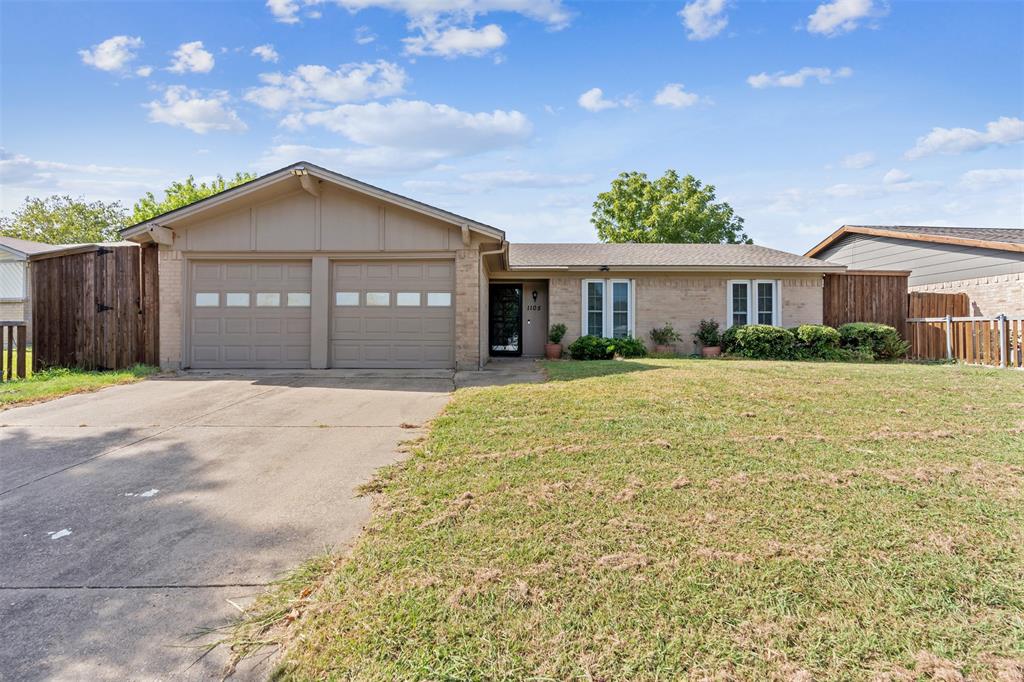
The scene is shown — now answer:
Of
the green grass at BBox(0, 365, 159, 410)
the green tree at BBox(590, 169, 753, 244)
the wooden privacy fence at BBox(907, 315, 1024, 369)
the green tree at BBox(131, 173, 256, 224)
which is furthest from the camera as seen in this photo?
the green tree at BBox(131, 173, 256, 224)

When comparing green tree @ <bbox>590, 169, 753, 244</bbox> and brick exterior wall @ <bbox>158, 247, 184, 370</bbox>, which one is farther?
green tree @ <bbox>590, 169, 753, 244</bbox>

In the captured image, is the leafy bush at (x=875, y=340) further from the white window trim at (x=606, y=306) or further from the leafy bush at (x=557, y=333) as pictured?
the leafy bush at (x=557, y=333)

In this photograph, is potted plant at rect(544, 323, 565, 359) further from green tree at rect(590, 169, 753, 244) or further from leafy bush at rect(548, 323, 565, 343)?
green tree at rect(590, 169, 753, 244)

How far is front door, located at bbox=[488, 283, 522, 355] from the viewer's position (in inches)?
562

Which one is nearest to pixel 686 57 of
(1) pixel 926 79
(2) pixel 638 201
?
(1) pixel 926 79

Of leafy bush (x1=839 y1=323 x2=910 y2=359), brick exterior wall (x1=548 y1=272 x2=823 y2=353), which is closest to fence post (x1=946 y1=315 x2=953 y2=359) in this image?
leafy bush (x1=839 y1=323 x2=910 y2=359)

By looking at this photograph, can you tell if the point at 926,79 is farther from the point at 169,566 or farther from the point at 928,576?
the point at 169,566

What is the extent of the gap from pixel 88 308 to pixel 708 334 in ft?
49.5

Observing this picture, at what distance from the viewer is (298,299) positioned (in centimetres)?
980

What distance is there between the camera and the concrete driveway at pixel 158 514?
1935 mm

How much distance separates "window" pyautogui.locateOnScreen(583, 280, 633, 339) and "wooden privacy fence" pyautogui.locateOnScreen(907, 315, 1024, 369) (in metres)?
7.68

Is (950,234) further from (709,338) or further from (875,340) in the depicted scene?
(709,338)

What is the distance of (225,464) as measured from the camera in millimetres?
4086

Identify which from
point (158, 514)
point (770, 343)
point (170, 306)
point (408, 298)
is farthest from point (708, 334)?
point (170, 306)
